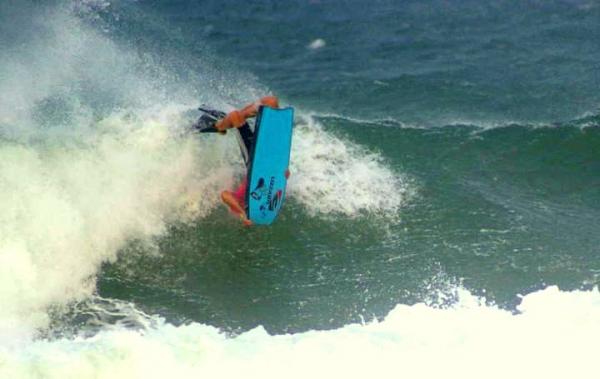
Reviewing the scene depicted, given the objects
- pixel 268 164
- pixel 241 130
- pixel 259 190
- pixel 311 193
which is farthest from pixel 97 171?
pixel 311 193

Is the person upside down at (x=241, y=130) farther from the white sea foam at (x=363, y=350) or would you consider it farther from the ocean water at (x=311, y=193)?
the white sea foam at (x=363, y=350)

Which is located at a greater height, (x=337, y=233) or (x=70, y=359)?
(x=337, y=233)

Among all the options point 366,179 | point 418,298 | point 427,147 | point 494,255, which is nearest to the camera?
point 418,298

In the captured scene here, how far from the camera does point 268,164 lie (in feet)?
42.2

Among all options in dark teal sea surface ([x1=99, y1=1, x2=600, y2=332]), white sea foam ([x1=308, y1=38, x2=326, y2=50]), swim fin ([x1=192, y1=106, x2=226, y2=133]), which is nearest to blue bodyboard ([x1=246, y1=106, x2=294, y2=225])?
dark teal sea surface ([x1=99, y1=1, x2=600, y2=332])

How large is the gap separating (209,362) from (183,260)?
3105 mm

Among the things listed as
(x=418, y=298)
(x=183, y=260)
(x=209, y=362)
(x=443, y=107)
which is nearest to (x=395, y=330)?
(x=418, y=298)

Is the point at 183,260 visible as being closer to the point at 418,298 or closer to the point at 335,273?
the point at 335,273

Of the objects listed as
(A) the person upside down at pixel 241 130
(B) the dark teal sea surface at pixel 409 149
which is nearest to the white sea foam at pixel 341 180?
(B) the dark teal sea surface at pixel 409 149

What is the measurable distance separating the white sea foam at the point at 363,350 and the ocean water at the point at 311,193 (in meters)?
0.03

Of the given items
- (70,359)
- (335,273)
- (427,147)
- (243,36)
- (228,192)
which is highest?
(243,36)

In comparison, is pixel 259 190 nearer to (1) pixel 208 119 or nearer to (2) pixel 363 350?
(1) pixel 208 119

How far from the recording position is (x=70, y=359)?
9883 millimetres

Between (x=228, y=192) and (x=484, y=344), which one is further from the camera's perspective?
(x=228, y=192)
